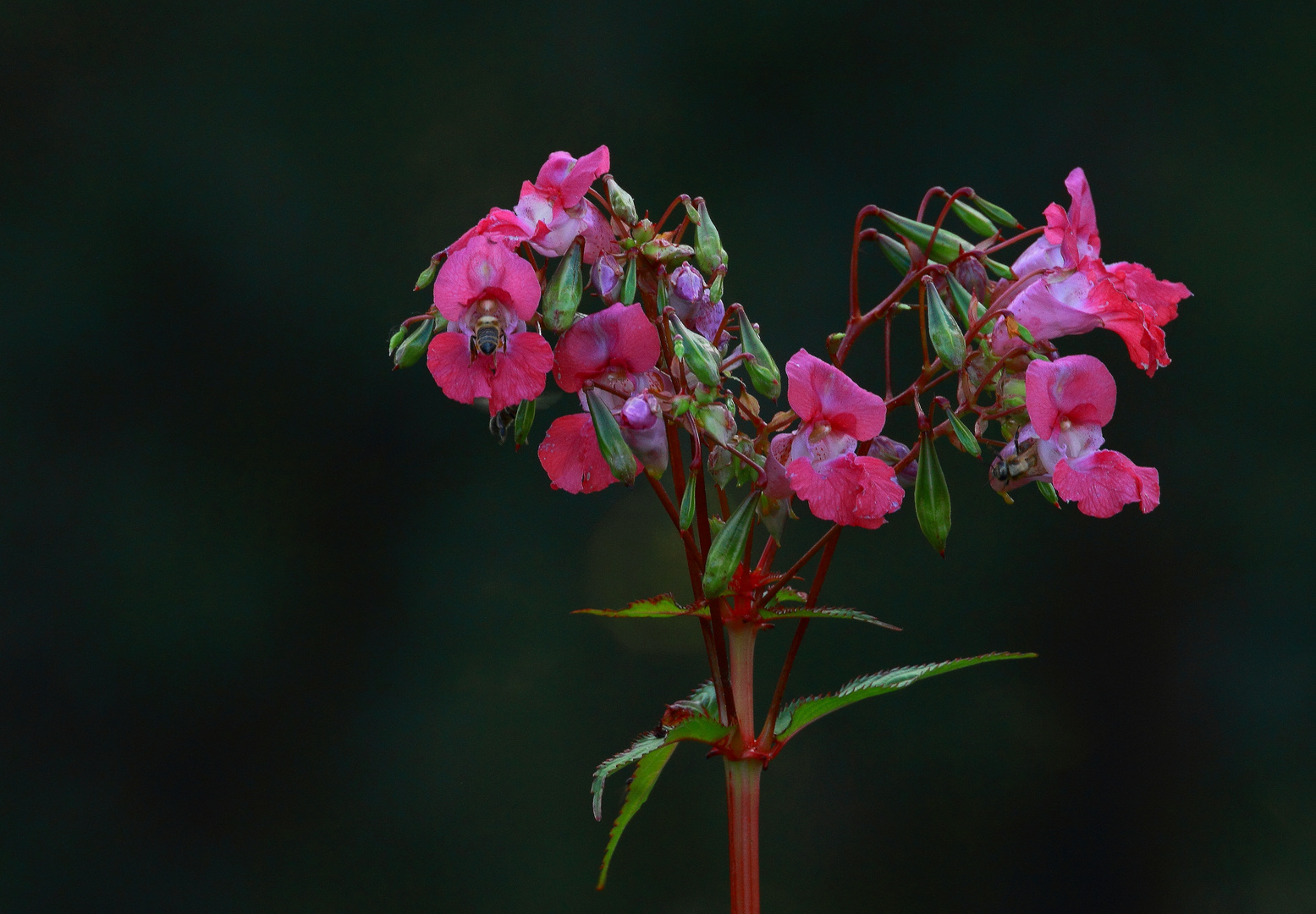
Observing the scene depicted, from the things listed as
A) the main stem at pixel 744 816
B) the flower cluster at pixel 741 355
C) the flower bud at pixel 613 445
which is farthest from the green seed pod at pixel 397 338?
the main stem at pixel 744 816

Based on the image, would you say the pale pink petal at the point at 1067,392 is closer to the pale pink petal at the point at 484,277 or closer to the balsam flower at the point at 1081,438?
the balsam flower at the point at 1081,438

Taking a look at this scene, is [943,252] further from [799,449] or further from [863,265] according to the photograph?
[863,265]

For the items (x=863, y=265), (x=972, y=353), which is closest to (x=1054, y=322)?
(x=972, y=353)

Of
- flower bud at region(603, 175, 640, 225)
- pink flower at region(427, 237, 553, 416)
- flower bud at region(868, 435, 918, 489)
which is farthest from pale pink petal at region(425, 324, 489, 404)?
flower bud at region(868, 435, 918, 489)

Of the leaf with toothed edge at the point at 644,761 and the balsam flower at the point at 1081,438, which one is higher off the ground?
the balsam flower at the point at 1081,438

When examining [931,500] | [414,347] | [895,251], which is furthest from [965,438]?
[414,347]

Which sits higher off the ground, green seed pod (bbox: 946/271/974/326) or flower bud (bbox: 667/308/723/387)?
green seed pod (bbox: 946/271/974/326)

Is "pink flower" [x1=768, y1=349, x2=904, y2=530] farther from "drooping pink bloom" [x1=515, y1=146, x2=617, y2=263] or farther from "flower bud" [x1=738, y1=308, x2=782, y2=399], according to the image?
"drooping pink bloom" [x1=515, y1=146, x2=617, y2=263]
